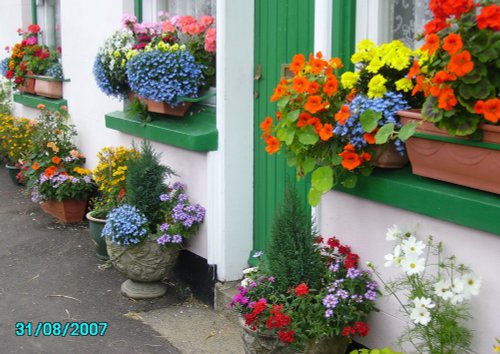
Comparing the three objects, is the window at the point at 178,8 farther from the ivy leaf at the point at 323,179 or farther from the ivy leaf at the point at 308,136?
the ivy leaf at the point at 323,179

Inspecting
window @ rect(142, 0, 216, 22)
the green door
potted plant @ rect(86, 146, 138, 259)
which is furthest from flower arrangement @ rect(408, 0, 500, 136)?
potted plant @ rect(86, 146, 138, 259)

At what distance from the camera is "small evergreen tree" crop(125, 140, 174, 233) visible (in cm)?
540

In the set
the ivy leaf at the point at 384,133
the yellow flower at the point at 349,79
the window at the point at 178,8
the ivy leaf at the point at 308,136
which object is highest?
the window at the point at 178,8

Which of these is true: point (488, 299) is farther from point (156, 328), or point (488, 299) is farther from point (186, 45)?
point (186, 45)

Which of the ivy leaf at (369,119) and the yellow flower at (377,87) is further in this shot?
the yellow flower at (377,87)

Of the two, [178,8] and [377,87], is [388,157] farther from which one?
[178,8]

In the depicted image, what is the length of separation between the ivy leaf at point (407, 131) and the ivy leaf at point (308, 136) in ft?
1.57

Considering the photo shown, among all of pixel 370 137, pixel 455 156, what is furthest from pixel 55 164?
pixel 455 156

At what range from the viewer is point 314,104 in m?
3.57

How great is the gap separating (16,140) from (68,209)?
5.63 ft

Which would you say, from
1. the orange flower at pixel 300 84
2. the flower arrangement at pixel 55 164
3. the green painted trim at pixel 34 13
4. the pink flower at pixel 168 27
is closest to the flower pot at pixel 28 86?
the green painted trim at pixel 34 13

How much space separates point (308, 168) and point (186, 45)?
2.30 metres

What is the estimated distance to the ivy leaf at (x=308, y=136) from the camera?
3.59m

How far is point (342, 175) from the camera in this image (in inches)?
149
